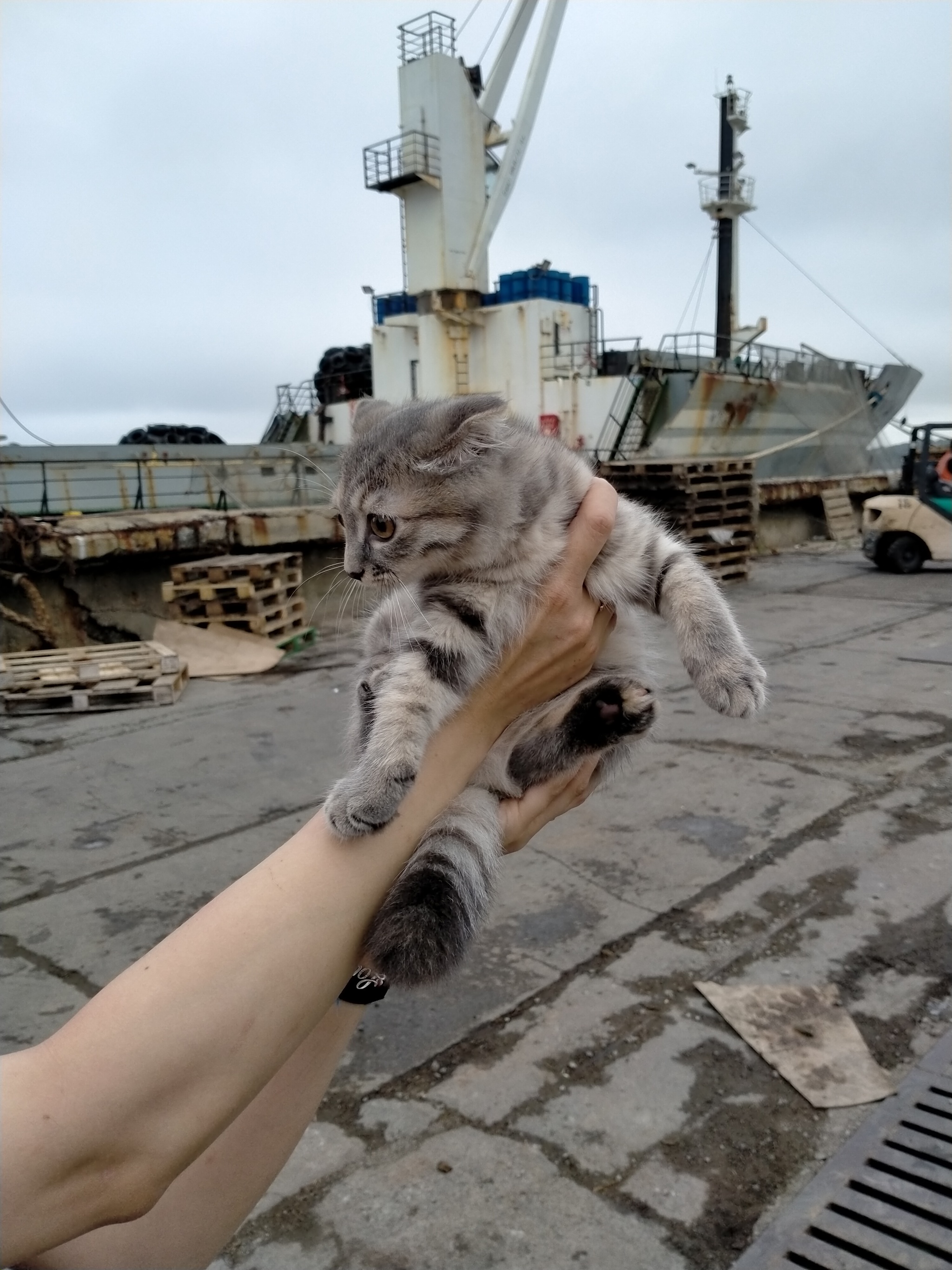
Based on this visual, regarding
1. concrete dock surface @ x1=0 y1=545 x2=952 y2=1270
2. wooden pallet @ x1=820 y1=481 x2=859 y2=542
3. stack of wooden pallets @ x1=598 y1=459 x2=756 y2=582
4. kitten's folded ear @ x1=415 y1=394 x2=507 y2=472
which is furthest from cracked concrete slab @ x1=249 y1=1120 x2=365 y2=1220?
wooden pallet @ x1=820 y1=481 x2=859 y2=542

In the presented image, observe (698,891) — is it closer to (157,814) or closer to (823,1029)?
(823,1029)

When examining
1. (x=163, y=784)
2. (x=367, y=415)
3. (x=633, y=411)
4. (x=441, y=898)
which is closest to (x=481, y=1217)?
(x=441, y=898)

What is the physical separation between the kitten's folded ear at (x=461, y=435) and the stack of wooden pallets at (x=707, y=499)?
855 cm

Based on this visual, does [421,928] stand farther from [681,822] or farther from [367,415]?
[681,822]

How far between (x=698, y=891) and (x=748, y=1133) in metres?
1.35

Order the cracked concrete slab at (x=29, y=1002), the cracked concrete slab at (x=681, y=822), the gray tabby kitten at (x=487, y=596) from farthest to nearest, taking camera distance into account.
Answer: the cracked concrete slab at (x=681, y=822)
the cracked concrete slab at (x=29, y=1002)
the gray tabby kitten at (x=487, y=596)

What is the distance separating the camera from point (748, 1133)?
2.42 meters

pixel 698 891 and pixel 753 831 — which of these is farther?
pixel 753 831

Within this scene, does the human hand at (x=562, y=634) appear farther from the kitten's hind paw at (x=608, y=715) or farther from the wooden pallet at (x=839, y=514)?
the wooden pallet at (x=839, y=514)

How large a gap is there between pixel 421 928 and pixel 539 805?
1.56 ft

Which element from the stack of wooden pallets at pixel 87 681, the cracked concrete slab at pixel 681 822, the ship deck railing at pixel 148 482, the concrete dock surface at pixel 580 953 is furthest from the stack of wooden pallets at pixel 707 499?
the cracked concrete slab at pixel 681 822

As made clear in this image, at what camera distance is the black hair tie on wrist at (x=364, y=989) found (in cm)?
160

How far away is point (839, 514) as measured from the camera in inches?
683

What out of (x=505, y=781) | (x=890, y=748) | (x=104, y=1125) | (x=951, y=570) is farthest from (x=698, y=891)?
(x=951, y=570)
